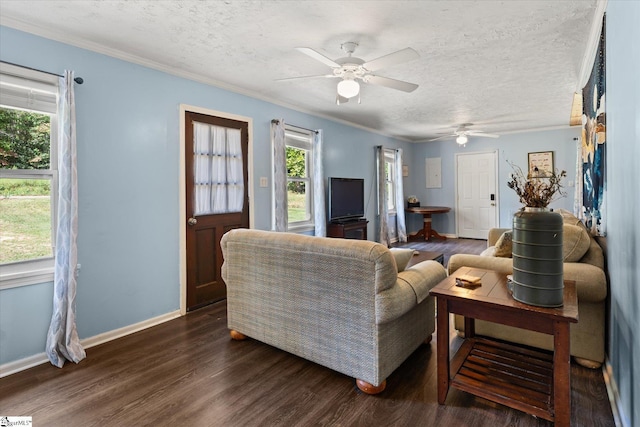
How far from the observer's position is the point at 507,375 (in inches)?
73.0

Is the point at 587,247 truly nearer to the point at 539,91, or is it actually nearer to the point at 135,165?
the point at 539,91

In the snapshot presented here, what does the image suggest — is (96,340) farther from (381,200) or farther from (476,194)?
(476,194)

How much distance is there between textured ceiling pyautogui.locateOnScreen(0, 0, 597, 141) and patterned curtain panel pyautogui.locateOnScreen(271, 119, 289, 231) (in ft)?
1.43

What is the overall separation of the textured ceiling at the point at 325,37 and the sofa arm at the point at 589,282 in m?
1.74

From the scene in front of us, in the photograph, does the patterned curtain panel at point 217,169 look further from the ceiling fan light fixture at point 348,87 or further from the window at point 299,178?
the ceiling fan light fixture at point 348,87

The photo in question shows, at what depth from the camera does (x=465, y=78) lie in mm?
3650

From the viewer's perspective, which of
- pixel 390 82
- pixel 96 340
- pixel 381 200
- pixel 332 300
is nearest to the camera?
pixel 332 300

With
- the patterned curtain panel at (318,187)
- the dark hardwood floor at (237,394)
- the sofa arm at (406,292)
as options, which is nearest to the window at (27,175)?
the dark hardwood floor at (237,394)

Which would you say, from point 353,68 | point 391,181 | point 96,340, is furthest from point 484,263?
point 391,181

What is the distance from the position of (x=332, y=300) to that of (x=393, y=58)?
175cm

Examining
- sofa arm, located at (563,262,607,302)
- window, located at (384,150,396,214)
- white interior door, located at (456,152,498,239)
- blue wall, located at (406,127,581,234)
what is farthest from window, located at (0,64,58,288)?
white interior door, located at (456,152,498,239)

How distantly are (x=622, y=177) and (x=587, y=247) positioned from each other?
0.83 m

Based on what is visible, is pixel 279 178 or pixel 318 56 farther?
pixel 279 178

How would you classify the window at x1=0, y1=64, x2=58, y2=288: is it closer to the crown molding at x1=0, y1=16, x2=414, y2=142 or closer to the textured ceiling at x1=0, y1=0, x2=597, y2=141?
the crown molding at x1=0, y1=16, x2=414, y2=142
